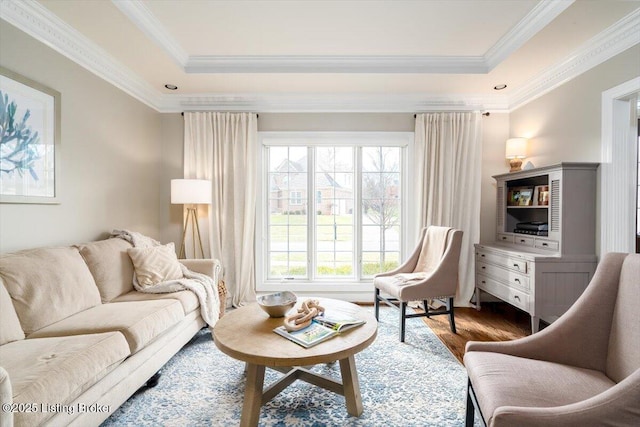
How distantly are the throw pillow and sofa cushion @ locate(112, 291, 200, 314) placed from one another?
131 millimetres

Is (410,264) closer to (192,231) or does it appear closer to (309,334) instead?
(309,334)

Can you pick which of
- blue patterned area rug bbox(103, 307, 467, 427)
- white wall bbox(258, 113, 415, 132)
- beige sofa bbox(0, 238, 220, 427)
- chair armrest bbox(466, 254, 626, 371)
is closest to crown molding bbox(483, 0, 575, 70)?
white wall bbox(258, 113, 415, 132)

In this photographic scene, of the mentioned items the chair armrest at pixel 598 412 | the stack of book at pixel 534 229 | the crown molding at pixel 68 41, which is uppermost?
the crown molding at pixel 68 41

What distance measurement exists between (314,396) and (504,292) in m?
2.17

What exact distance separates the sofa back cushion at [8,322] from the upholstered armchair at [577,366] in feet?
7.40

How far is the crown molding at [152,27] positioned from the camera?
227 centimetres

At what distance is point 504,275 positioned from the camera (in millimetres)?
3043

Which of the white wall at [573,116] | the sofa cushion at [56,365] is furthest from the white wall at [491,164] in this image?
the sofa cushion at [56,365]

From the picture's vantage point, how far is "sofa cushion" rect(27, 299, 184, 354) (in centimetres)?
179

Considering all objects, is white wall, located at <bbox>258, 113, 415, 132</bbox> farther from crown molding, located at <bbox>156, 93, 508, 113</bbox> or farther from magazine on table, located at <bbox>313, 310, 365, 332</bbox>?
magazine on table, located at <bbox>313, 310, 365, 332</bbox>

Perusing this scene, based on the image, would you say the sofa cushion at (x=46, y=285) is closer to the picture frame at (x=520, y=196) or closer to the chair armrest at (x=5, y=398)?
the chair armrest at (x=5, y=398)

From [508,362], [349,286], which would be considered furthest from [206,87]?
[508,362]

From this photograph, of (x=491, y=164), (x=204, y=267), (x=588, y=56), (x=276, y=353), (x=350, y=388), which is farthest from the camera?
(x=491, y=164)

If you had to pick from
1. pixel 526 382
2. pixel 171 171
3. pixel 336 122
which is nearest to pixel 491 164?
pixel 336 122
